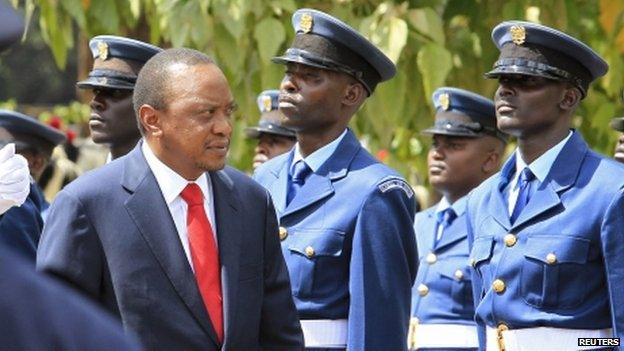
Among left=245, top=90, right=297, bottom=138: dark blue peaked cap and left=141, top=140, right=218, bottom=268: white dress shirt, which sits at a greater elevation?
left=245, top=90, right=297, bottom=138: dark blue peaked cap

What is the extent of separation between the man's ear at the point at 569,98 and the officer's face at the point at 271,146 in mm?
2737

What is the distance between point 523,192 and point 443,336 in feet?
4.78

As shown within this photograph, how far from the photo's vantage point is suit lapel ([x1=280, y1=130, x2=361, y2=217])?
5.09 meters

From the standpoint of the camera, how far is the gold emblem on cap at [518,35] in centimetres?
→ 502

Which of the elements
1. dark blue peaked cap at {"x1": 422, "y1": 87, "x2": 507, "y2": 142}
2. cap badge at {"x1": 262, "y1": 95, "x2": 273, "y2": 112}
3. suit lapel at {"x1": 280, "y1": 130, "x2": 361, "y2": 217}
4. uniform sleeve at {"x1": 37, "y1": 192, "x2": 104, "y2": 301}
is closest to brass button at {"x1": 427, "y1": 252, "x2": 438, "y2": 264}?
dark blue peaked cap at {"x1": 422, "y1": 87, "x2": 507, "y2": 142}

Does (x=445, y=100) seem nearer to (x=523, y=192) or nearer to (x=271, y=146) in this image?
(x=271, y=146)

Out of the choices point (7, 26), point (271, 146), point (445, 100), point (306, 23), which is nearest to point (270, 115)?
point (271, 146)

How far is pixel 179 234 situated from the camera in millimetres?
3861

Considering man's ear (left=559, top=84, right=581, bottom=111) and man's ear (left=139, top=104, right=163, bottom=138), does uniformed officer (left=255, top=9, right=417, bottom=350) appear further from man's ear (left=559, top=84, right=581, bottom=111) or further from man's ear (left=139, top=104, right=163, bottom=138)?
man's ear (left=139, top=104, right=163, bottom=138)

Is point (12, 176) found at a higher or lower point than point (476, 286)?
higher

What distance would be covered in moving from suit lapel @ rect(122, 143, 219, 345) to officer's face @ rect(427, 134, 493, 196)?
305 cm

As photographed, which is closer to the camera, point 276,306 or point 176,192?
point 176,192

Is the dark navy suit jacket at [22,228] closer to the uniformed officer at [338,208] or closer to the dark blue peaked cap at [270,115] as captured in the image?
the uniformed officer at [338,208]

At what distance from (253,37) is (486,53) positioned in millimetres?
1203
